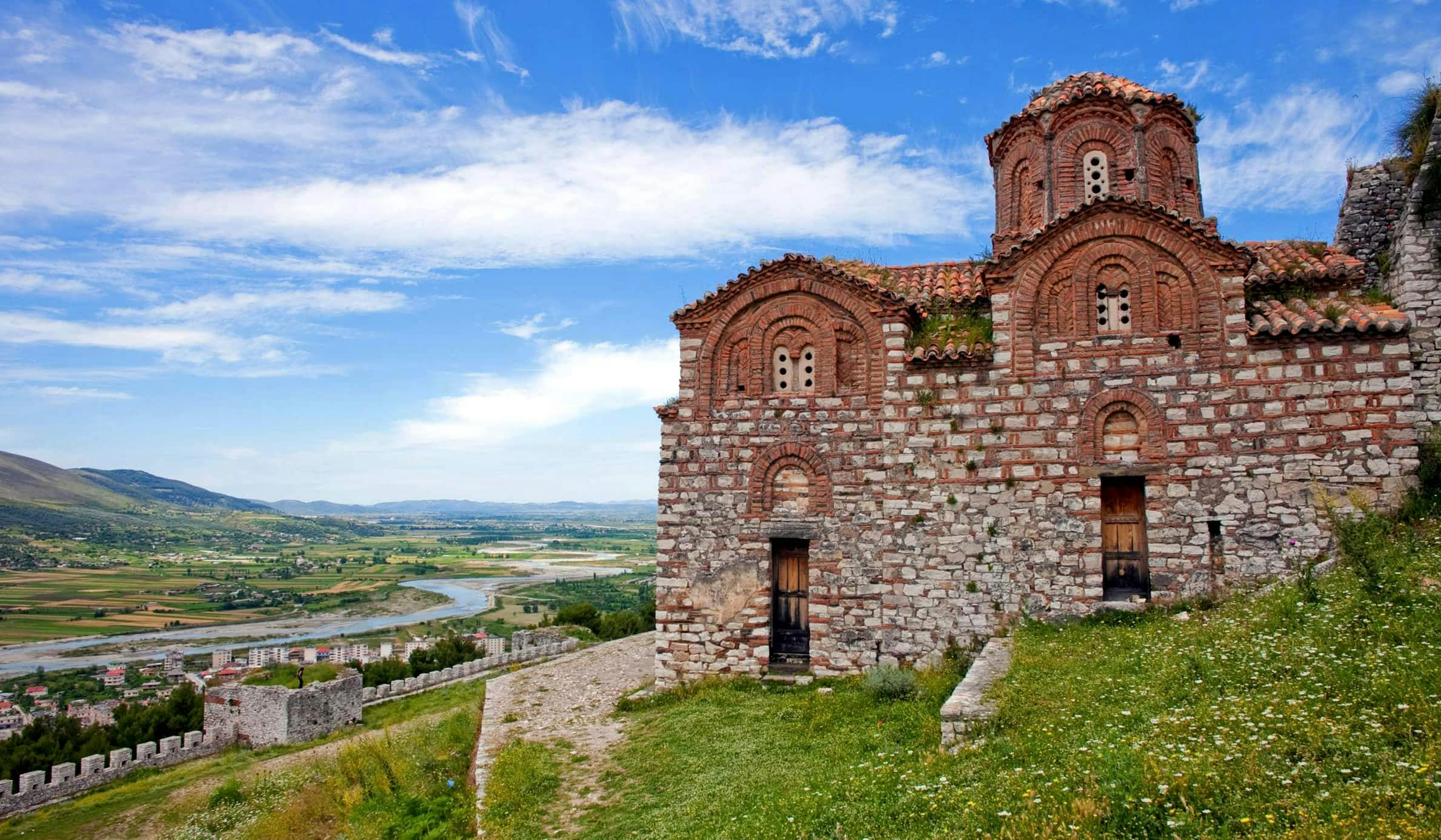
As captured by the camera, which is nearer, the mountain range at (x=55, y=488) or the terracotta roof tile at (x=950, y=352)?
the terracotta roof tile at (x=950, y=352)

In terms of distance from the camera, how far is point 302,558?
132 m

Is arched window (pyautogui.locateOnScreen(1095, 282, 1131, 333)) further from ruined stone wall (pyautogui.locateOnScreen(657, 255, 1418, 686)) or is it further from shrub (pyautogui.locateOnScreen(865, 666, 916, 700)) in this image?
shrub (pyautogui.locateOnScreen(865, 666, 916, 700))

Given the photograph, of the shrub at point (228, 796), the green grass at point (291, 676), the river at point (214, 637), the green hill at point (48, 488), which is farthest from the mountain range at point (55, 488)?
the shrub at point (228, 796)

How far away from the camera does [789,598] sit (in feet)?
48.4

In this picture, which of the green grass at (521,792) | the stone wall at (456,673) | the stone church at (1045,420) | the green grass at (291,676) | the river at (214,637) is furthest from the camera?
the river at (214,637)

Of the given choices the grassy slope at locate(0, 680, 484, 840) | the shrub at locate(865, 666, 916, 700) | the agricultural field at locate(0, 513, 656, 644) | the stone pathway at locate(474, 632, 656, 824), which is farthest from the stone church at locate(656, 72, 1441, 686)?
the agricultural field at locate(0, 513, 656, 644)

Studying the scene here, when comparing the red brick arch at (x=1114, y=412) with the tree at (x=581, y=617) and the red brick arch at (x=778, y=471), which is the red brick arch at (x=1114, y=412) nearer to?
the red brick arch at (x=778, y=471)

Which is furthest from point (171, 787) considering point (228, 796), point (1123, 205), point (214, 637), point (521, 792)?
point (214, 637)

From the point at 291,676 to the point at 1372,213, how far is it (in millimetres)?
30238

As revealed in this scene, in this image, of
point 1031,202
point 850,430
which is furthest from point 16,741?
point 1031,202

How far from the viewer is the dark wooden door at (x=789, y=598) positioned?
14.6 metres

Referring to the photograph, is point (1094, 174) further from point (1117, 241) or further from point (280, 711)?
point (280, 711)

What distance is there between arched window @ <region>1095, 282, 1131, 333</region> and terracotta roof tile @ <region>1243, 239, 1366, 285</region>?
1.93m

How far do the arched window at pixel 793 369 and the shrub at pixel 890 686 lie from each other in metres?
5.28
